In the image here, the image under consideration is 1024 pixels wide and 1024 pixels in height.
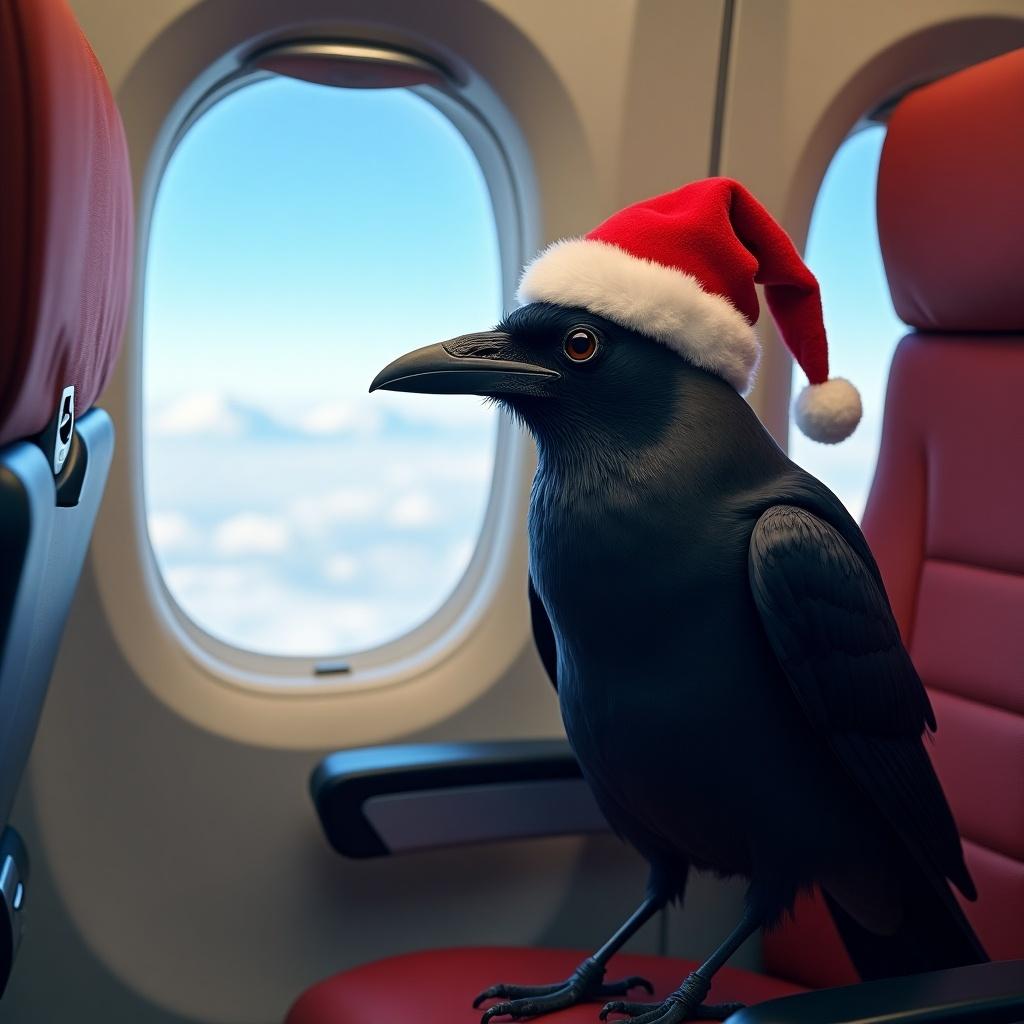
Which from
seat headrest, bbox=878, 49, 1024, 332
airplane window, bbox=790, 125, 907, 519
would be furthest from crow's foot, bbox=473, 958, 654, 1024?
airplane window, bbox=790, 125, 907, 519

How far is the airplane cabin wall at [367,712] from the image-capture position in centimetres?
165

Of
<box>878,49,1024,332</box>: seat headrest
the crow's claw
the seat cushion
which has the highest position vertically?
<box>878,49,1024,332</box>: seat headrest

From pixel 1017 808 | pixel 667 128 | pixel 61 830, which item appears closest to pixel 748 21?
pixel 667 128

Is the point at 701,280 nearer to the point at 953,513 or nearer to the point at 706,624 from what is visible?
the point at 706,624

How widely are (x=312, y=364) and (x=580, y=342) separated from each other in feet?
3.08

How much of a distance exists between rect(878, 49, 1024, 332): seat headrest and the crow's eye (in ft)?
1.85

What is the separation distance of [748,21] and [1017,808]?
1185 millimetres

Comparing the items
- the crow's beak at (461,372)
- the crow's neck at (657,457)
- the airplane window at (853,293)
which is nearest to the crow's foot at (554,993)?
the crow's neck at (657,457)

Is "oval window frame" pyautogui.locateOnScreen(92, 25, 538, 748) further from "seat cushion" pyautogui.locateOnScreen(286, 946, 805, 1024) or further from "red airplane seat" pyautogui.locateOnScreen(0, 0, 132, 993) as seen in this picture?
"red airplane seat" pyautogui.locateOnScreen(0, 0, 132, 993)

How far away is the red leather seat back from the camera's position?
52.0 inches

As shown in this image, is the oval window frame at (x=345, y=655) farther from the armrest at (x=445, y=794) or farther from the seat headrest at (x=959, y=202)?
the seat headrest at (x=959, y=202)

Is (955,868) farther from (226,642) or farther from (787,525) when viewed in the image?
(226,642)

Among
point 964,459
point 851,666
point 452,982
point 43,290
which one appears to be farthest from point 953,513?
point 43,290

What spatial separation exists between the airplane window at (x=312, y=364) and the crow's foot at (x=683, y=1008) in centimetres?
92
